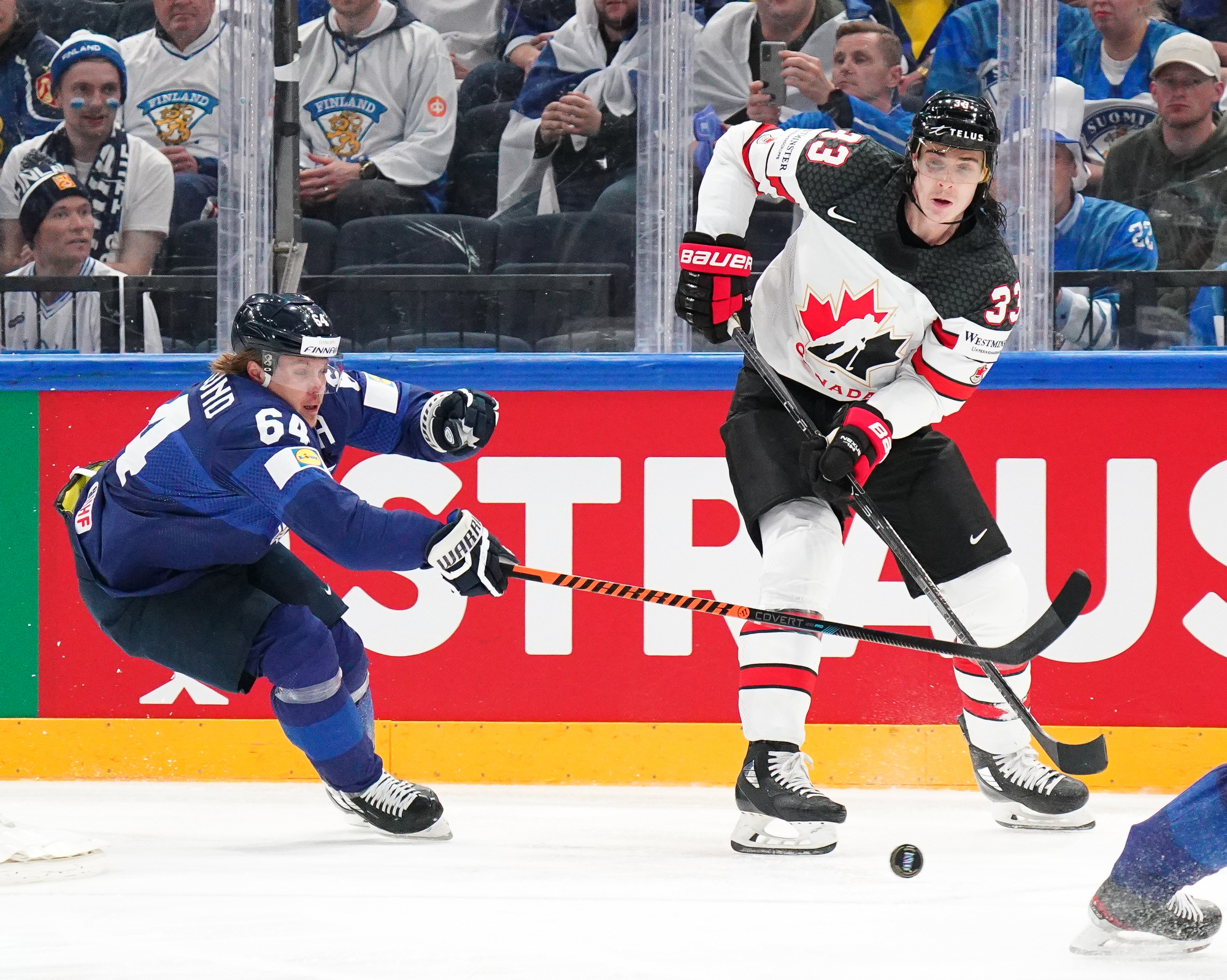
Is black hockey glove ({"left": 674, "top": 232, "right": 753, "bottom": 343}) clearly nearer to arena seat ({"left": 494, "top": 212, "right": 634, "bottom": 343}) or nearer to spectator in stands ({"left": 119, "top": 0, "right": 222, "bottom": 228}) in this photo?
arena seat ({"left": 494, "top": 212, "right": 634, "bottom": 343})

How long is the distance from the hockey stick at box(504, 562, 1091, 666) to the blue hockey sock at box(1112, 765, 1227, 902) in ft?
2.31

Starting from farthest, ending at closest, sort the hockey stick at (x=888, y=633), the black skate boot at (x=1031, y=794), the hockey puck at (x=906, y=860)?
the black skate boot at (x=1031, y=794)
the hockey stick at (x=888, y=633)
the hockey puck at (x=906, y=860)

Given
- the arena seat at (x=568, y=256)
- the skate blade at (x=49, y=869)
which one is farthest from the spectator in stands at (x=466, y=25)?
the skate blade at (x=49, y=869)

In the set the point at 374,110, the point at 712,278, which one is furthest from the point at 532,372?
the point at 374,110

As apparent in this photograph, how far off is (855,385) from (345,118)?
1.55 metres

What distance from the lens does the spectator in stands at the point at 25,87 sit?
12.0 feet

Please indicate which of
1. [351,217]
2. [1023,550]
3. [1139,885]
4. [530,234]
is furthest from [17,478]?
[1139,885]

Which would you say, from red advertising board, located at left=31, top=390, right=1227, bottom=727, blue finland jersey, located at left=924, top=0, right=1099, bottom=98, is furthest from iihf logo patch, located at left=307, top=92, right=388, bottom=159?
blue finland jersey, located at left=924, top=0, right=1099, bottom=98

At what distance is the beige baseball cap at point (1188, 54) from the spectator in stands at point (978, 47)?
0.18 meters

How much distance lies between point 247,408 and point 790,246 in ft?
3.64

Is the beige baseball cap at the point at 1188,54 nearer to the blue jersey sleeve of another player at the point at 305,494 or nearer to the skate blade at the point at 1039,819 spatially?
the skate blade at the point at 1039,819

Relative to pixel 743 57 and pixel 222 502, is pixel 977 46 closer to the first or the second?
pixel 743 57

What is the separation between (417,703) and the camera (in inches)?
138

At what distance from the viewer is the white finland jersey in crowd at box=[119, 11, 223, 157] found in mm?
3662
